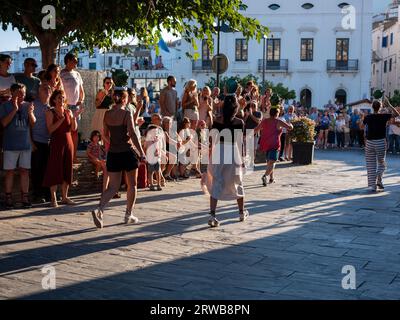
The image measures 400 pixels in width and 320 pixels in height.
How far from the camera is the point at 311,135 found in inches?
631

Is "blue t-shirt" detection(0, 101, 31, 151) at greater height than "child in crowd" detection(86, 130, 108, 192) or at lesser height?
greater

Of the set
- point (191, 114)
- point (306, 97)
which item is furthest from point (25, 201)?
point (306, 97)

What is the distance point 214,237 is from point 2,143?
12.1ft

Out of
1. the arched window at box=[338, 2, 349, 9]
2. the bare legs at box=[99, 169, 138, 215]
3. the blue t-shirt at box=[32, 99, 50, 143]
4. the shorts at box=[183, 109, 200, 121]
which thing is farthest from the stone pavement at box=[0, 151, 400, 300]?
the arched window at box=[338, 2, 349, 9]

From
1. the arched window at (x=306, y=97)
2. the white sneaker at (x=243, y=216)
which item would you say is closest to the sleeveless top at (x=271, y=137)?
the white sneaker at (x=243, y=216)

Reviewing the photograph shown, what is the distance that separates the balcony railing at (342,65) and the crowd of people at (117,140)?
37.0m

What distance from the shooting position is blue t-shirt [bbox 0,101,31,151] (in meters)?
8.27

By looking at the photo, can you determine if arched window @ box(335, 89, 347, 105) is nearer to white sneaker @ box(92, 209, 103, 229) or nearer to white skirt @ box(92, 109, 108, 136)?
white skirt @ box(92, 109, 108, 136)

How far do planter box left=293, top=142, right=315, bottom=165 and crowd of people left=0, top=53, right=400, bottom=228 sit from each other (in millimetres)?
4051

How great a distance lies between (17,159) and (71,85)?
1.67 m

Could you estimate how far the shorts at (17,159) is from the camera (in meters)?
8.32

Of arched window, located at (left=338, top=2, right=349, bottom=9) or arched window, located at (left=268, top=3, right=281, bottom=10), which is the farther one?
arched window, located at (left=268, top=3, right=281, bottom=10)

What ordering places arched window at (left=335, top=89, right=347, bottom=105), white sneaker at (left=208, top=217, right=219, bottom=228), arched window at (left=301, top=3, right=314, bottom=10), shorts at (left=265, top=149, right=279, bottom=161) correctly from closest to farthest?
white sneaker at (left=208, top=217, right=219, bottom=228) → shorts at (left=265, top=149, right=279, bottom=161) → arched window at (left=335, top=89, right=347, bottom=105) → arched window at (left=301, top=3, right=314, bottom=10)

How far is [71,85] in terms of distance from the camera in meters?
9.45
